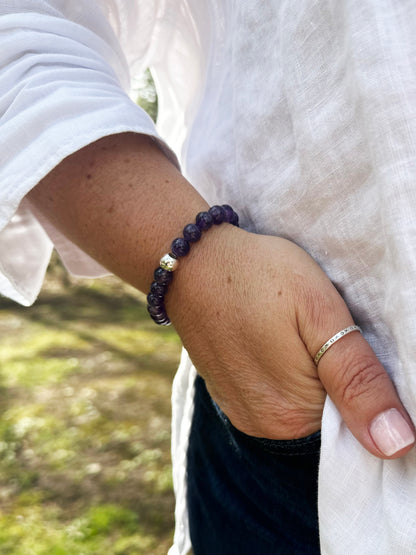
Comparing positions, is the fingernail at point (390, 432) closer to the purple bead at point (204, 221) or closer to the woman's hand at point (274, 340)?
the woman's hand at point (274, 340)

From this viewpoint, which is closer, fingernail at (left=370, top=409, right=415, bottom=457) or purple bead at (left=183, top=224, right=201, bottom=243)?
fingernail at (left=370, top=409, right=415, bottom=457)

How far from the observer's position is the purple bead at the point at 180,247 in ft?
2.67

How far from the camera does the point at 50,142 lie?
788 mm

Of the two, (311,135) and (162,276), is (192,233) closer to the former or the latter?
(162,276)

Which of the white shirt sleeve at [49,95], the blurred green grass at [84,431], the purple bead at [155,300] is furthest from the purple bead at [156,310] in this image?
the blurred green grass at [84,431]

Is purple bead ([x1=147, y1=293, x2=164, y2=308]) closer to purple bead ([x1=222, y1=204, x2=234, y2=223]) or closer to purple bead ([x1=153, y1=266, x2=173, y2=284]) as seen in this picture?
purple bead ([x1=153, y1=266, x2=173, y2=284])

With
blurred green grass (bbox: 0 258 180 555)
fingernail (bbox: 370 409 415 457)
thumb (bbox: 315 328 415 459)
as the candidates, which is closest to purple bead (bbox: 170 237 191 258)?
thumb (bbox: 315 328 415 459)

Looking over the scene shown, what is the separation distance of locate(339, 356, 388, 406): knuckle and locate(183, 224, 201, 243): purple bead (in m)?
0.29

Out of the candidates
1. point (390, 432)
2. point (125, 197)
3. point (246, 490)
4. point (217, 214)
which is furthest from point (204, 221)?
point (246, 490)

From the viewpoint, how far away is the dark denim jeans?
926mm

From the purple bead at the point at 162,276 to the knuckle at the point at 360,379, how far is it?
0.30 meters

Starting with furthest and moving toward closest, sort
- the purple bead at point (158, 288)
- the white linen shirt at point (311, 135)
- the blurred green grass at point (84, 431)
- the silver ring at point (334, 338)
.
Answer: the blurred green grass at point (84, 431) < the purple bead at point (158, 288) < the silver ring at point (334, 338) < the white linen shirt at point (311, 135)

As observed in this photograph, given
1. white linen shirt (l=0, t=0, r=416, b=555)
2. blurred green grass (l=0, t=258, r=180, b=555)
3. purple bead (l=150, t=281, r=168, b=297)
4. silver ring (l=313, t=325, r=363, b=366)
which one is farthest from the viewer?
blurred green grass (l=0, t=258, r=180, b=555)

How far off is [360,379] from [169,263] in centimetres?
32
